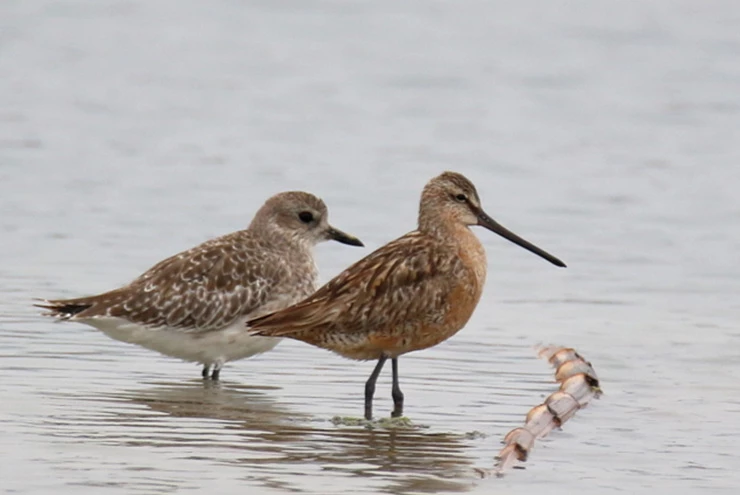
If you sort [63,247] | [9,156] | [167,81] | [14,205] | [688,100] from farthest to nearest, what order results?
1. [167,81]
2. [688,100]
3. [9,156]
4. [14,205]
5. [63,247]

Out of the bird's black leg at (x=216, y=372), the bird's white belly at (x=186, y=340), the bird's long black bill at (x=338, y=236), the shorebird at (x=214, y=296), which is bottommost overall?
the bird's black leg at (x=216, y=372)

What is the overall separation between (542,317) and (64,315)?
11.8 ft

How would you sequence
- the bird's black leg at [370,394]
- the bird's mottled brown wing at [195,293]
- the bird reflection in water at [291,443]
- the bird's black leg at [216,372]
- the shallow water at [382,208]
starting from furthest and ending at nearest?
1. the bird's mottled brown wing at [195,293]
2. the bird's black leg at [216,372]
3. the bird's black leg at [370,394]
4. the shallow water at [382,208]
5. the bird reflection in water at [291,443]

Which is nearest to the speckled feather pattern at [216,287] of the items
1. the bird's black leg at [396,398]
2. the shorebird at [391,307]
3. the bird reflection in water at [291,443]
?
the bird reflection in water at [291,443]

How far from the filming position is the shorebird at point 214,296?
11023 millimetres

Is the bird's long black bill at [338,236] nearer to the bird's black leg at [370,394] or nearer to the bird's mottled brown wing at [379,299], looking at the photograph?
the bird's mottled brown wing at [379,299]

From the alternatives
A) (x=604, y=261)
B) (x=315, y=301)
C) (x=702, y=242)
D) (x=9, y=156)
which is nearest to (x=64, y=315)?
(x=315, y=301)

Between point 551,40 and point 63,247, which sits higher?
point 551,40

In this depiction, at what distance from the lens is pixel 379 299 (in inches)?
386

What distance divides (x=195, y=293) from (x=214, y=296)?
13 cm

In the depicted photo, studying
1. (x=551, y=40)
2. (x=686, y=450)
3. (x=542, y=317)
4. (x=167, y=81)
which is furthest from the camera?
(x=551, y=40)

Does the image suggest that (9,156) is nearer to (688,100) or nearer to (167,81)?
(167,81)

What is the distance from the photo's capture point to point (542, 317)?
12734 millimetres

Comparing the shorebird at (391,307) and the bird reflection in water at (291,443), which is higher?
the shorebird at (391,307)
